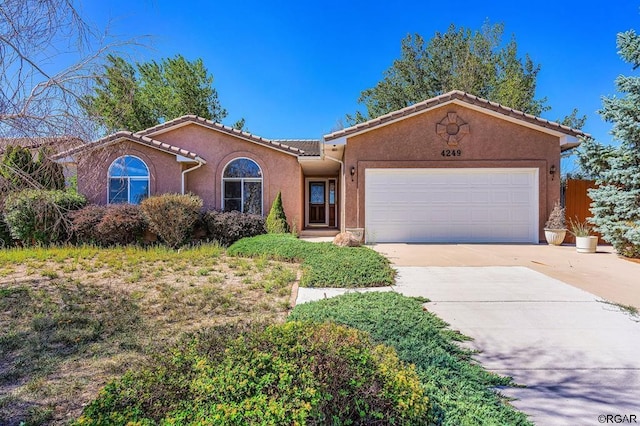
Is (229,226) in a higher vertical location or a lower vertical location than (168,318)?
higher

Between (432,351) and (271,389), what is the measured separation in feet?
6.37

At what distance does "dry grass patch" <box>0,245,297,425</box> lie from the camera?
308cm

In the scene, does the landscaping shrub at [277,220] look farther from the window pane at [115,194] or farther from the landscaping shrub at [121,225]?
the window pane at [115,194]

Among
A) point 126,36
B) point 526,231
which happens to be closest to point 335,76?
point 526,231

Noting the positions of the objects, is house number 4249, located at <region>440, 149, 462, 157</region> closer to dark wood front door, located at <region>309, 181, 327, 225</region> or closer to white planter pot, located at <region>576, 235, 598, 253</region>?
white planter pot, located at <region>576, 235, 598, 253</region>

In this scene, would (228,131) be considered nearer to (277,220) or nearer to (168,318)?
(277,220)

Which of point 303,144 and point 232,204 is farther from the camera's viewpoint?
point 303,144

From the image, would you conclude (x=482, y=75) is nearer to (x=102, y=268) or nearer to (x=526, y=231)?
(x=526, y=231)

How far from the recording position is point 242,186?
13.6 m

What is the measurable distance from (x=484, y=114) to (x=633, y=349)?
32.2ft

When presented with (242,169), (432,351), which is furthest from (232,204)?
(432,351)

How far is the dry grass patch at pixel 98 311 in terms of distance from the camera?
10.1 ft

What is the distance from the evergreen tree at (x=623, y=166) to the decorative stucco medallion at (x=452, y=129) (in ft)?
12.2

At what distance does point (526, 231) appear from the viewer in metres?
11.9
